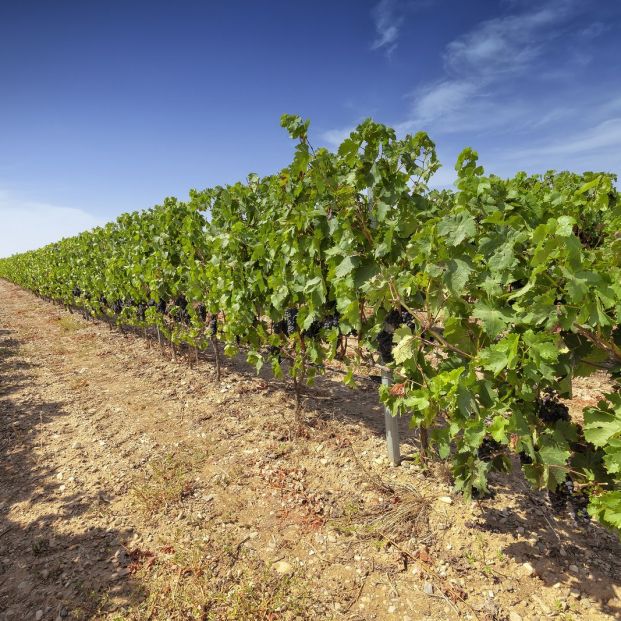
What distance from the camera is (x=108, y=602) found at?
3006 mm

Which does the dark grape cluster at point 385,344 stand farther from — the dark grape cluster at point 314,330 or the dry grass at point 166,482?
the dry grass at point 166,482

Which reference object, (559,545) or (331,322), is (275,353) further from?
(559,545)

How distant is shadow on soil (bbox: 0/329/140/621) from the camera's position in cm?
307

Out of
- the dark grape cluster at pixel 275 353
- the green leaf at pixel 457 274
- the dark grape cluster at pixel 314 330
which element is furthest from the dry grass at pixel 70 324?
the green leaf at pixel 457 274

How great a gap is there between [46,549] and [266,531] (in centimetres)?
204

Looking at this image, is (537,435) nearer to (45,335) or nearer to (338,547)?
(338,547)

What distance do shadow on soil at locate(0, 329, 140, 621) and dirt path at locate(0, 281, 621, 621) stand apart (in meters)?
0.02

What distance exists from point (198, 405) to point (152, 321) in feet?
11.7

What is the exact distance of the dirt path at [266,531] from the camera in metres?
2.88

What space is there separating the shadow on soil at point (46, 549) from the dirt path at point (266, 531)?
0.05 ft

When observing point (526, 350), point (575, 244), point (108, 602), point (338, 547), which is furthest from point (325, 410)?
point (575, 244)

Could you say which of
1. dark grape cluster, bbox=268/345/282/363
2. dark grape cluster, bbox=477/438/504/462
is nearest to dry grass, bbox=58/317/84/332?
dark grape cluster, bbox=268/345/282/363

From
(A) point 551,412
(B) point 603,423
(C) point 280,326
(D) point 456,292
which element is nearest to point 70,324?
(C) point 280,326

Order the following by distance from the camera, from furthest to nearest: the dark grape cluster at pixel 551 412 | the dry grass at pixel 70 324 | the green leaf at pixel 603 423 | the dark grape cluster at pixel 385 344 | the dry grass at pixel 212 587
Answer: the dry grass at pixel 70 324 → the dark grape cluster at pixel 385 344 → the dry grass at pixel 212 587 → the dark grape cluster at pixel 551 412 → the green leaf at pixel 603 423
